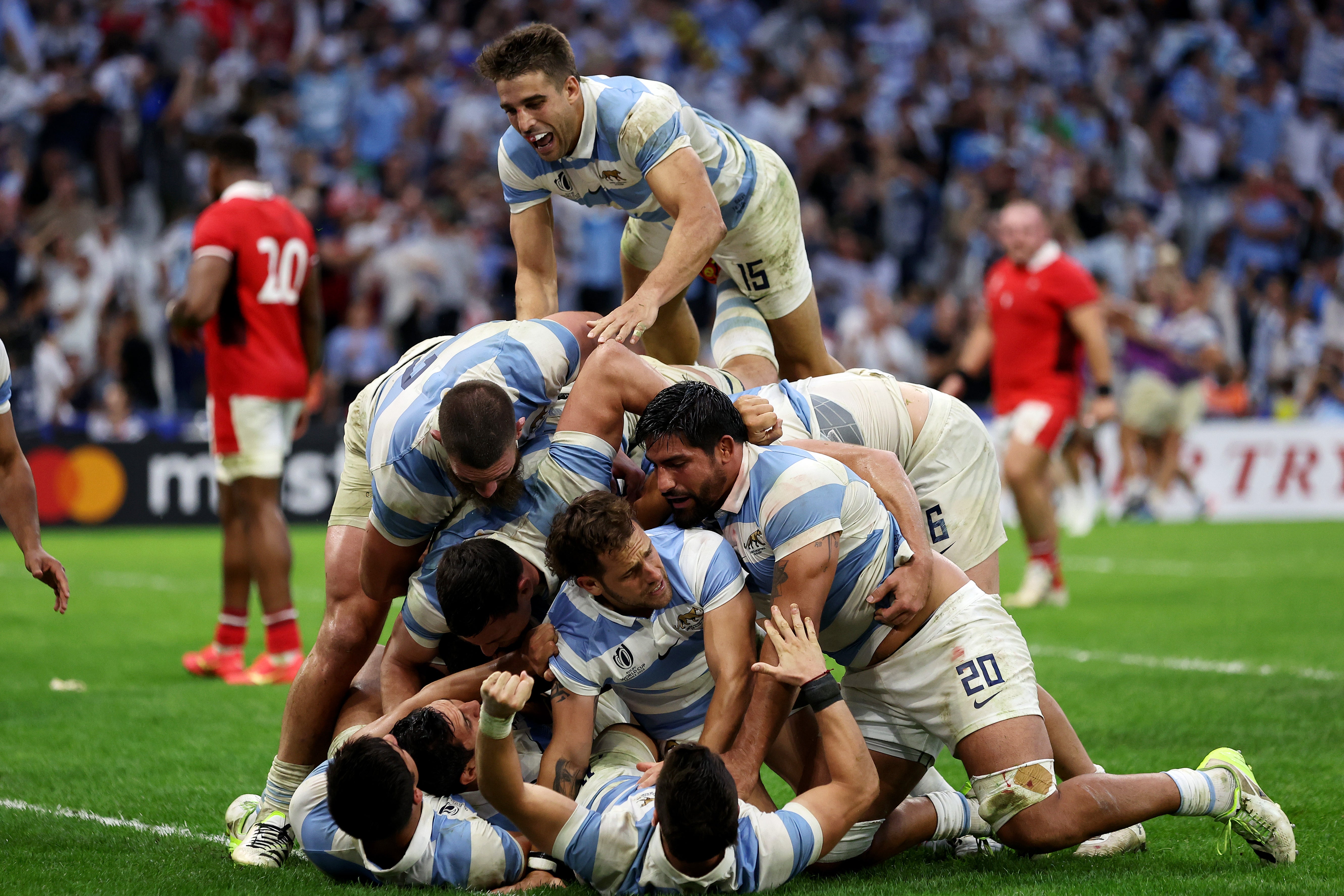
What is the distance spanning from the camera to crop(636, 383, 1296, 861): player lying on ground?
13.8ft

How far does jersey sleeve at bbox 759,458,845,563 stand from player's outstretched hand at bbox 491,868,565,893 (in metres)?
1.12

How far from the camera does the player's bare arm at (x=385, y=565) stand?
15.4 ft

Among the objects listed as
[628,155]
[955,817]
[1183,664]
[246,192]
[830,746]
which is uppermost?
[628,155]

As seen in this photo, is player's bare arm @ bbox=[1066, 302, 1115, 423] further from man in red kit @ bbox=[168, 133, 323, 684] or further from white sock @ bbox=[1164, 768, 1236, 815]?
white sock @ bbox=[1164, 768, 1236, 815]

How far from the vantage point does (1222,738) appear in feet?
19.6

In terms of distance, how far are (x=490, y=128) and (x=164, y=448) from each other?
5.70 metres

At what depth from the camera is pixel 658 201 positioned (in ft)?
18.2

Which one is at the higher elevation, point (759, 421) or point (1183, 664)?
point (759, 421)

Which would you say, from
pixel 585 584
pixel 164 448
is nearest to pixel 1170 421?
pixel 164 448

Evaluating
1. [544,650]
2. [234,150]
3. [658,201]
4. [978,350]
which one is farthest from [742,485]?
[978,350]

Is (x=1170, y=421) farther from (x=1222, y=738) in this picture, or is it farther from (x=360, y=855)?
(x=360, y=855)

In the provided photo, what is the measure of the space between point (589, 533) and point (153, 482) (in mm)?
12375

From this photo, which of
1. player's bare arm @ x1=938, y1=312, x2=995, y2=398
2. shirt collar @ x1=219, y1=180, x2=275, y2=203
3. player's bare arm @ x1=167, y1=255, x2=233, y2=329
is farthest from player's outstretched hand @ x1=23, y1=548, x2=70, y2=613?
player's bare arm @ x1=938, y1=312, x2=995, y2=398

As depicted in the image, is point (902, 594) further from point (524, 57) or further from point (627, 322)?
point (524, 57)
